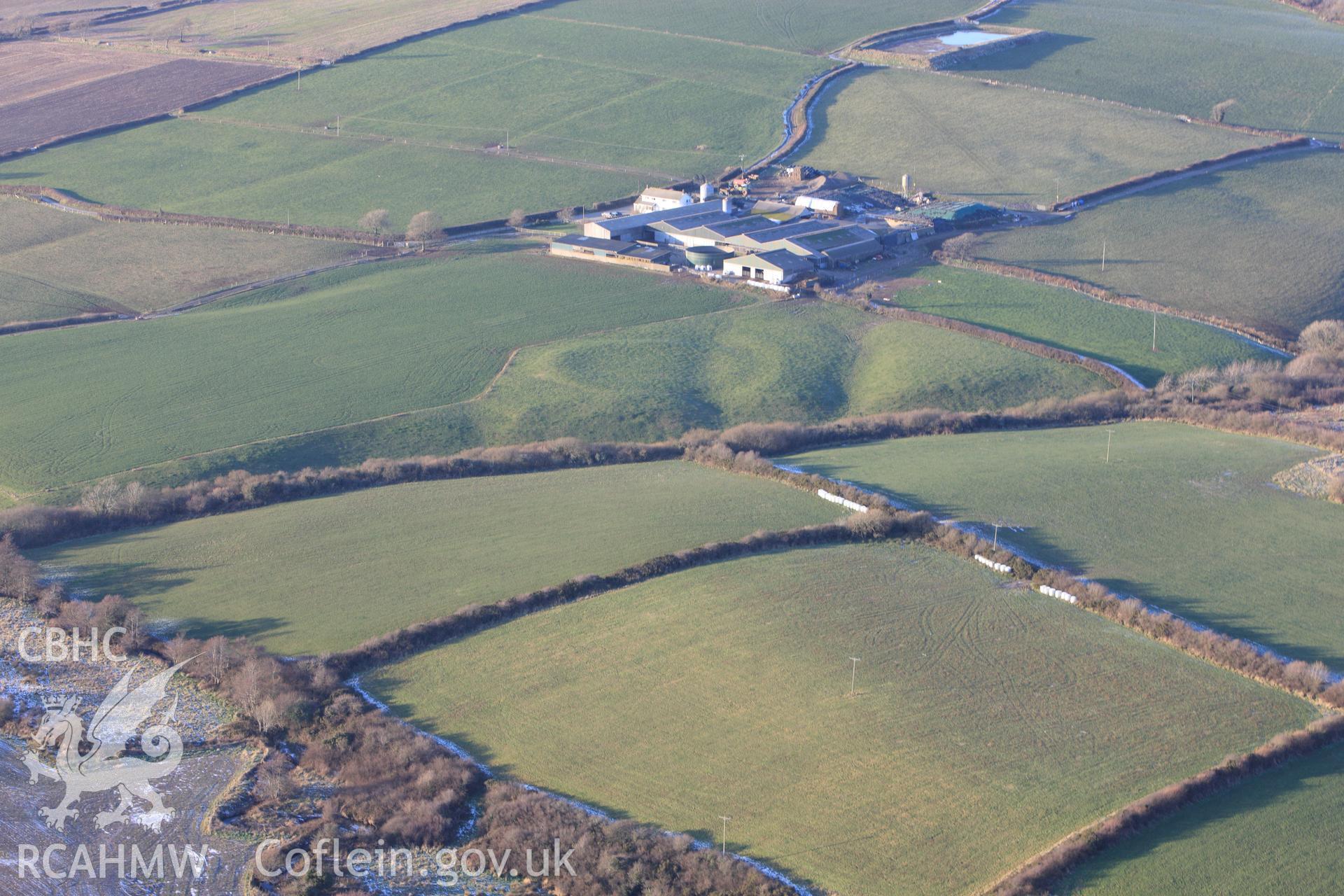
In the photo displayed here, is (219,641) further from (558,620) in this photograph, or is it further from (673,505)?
(673,505)

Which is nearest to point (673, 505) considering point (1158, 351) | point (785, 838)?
point (785, 838)

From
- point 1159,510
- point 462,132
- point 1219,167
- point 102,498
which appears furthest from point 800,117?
point 102,498

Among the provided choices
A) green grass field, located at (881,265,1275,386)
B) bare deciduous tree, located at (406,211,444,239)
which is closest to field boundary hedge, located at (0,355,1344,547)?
green grass field, located at (881,265,1275,386)

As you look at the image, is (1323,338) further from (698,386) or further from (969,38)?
(969,38)

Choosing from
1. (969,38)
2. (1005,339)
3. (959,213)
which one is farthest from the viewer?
(969,38)

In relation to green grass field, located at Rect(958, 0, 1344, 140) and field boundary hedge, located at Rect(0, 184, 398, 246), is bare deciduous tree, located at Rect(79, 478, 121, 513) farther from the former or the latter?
green grass field, located at Rect(958, 0, 1344, 140)

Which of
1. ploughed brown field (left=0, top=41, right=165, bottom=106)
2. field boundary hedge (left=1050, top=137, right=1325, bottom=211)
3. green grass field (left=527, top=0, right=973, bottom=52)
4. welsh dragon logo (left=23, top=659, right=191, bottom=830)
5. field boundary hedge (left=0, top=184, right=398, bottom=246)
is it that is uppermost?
green grass field (left=527, top=0, right=973, bottom=52)
